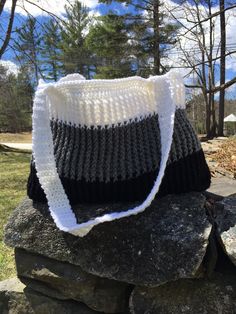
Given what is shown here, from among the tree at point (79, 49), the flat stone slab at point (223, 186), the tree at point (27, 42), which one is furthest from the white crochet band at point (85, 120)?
the tree at point (79, 49)

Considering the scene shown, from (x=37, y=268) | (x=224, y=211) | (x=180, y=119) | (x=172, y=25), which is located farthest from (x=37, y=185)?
(x=172, y=25)

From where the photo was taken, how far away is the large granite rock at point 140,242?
5.17 feet

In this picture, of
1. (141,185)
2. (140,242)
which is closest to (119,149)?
(141,185)

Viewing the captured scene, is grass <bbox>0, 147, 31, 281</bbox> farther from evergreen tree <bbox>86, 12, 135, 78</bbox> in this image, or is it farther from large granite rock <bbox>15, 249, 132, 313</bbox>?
evergreen tree <bbox>86, 12, 135, 78</bbox>

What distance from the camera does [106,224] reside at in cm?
176

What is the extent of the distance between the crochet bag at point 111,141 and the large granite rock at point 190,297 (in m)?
0.34

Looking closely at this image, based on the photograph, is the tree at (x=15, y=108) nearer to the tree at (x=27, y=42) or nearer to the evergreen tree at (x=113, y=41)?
the evergreen tree at (x=113, y=41)

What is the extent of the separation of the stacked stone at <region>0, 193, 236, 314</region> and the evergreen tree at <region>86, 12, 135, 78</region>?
17049mm

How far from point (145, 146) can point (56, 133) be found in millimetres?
369

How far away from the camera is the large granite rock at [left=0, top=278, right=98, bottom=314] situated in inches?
75.7

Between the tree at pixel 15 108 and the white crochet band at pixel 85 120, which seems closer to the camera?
the white crochet band at pixel 85 120

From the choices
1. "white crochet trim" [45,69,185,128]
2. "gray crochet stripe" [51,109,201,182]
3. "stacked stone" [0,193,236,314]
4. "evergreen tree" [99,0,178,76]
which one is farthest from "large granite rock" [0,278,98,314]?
"evergreen tree" [99,0,178,76]

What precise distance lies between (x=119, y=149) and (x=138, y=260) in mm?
415

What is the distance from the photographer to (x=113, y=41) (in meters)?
18.6
